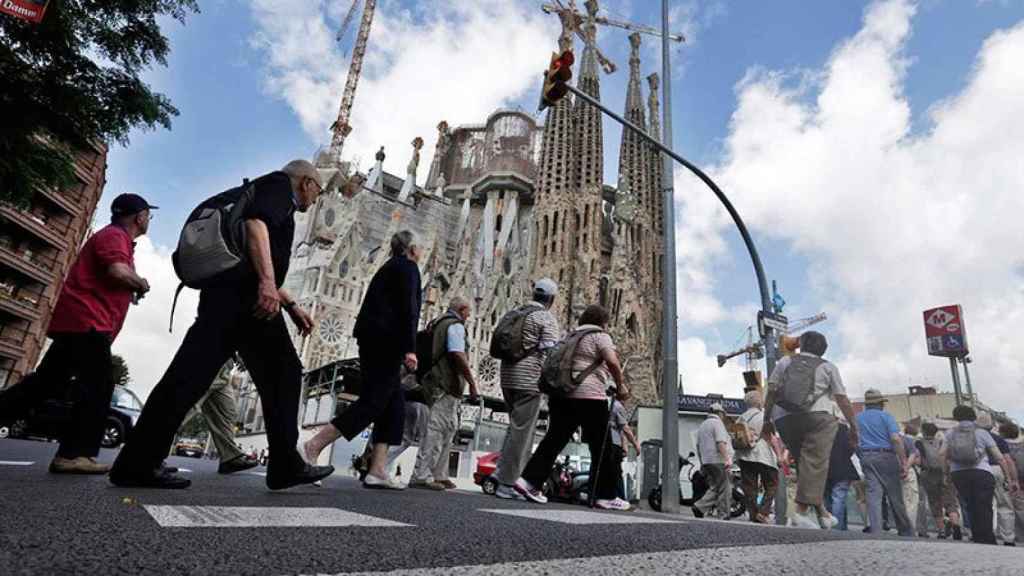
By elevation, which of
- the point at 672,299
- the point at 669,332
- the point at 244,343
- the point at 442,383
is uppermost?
the point at 672,299

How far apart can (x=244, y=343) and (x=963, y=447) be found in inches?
265

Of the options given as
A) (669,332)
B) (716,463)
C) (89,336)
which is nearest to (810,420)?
(716,463)

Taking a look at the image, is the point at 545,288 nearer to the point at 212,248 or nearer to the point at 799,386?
the point at 799,386

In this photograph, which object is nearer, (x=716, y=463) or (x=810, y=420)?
(x=810, y=420)

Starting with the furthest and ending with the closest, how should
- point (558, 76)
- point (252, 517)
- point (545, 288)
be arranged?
point (558, 76) < point (545, 288) < point (252, 517)

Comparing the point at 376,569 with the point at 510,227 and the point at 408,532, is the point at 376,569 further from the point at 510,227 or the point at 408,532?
the point at 510,227

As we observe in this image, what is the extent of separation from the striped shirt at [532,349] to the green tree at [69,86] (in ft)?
23.1

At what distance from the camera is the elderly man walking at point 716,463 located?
6926mm

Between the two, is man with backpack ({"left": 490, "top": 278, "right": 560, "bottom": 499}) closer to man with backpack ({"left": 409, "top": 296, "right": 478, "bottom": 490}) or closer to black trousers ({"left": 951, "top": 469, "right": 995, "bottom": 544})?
man with backpack ({"left": 409, "top": 296, "right": 478, "bottom": 490})

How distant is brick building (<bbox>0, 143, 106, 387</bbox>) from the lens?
81.5 ft

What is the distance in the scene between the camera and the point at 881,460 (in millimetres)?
6031

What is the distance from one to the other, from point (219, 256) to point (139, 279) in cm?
118

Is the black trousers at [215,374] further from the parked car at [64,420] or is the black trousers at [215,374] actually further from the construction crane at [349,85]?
the construction crane at [349,85]

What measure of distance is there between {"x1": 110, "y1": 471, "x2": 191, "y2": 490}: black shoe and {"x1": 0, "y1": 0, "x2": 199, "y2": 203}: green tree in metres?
7.00
